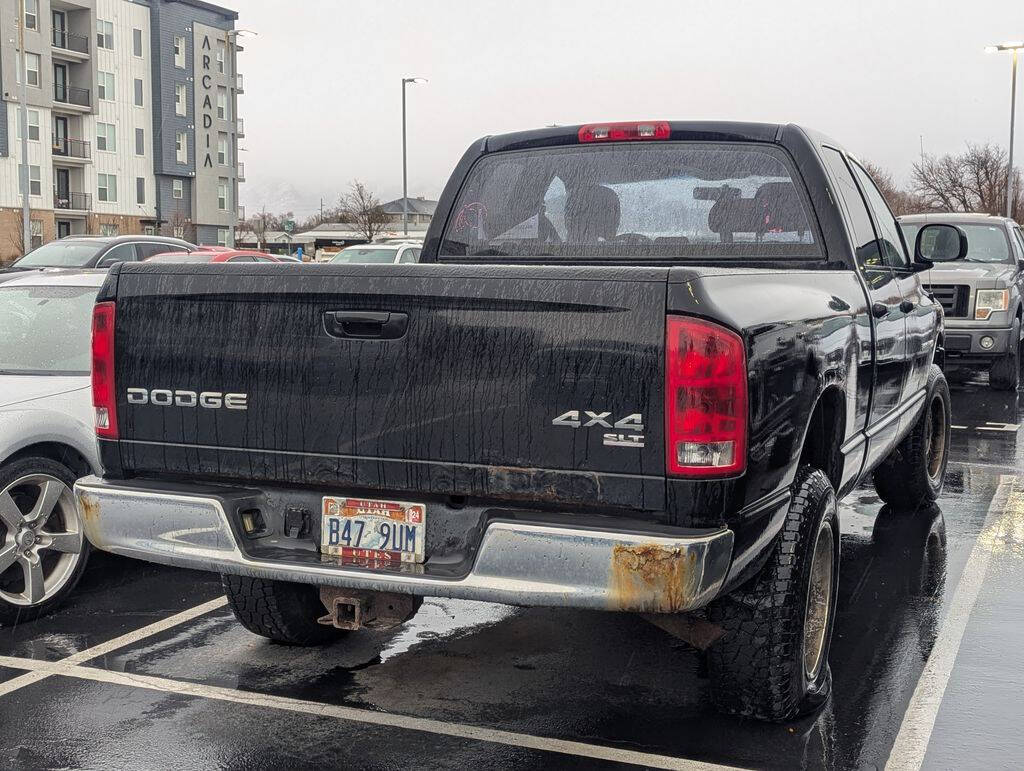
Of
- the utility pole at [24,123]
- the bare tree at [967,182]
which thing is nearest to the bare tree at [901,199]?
the bare tree at [967,182]

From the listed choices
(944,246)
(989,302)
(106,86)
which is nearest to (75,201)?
(106,86)

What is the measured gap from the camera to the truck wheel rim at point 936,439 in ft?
25.4

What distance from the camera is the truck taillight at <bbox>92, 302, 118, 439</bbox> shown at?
4062 millimetres

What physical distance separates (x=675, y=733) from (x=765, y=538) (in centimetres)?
82

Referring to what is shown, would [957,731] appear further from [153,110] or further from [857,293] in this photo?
[153,110]

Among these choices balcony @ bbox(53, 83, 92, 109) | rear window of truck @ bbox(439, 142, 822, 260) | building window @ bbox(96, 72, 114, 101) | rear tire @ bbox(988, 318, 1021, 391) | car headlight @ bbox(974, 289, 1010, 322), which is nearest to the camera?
rear window of truck @ bbox(439, 142, 822, 260)

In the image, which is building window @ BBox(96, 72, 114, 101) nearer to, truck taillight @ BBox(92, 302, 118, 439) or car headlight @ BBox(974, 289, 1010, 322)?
car headlight @ BBox(974, 289, 1010, 322)

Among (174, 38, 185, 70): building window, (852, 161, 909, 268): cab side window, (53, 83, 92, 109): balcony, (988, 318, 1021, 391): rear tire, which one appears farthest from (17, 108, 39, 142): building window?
(852, 161, 909, 268): cab side window

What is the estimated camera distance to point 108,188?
67312 millimetres

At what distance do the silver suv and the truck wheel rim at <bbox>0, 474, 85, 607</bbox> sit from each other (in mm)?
10403

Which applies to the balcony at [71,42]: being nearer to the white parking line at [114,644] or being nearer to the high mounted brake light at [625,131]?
the white parking line at [114,644]

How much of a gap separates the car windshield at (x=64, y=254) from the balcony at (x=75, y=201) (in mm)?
47066

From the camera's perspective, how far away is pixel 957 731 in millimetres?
4180

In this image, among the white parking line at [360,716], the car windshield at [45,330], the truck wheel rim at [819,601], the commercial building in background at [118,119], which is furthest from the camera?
the commercial building in background at [118,119]
